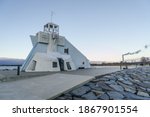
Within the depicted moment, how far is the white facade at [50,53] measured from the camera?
1686cm

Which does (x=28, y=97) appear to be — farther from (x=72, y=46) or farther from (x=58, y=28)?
(x=72, y=46)

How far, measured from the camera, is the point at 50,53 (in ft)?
61.1

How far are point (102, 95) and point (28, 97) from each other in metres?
3.51

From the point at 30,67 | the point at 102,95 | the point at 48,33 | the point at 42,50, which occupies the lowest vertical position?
the point at 102,95

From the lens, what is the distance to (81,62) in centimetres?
2403

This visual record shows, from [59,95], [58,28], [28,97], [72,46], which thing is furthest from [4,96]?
[72,46]

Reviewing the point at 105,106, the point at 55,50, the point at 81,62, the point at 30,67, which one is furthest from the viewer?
the point at 81,62

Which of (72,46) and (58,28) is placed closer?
(58,28)

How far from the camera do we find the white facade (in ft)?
55.3

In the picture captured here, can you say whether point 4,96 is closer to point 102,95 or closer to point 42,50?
point 102,95

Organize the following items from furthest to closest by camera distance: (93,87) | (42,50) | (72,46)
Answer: (72,46), (42,50), (93,87)

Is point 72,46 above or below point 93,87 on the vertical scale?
above

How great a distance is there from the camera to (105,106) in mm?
4695

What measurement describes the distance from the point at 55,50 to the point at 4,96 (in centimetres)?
1435
